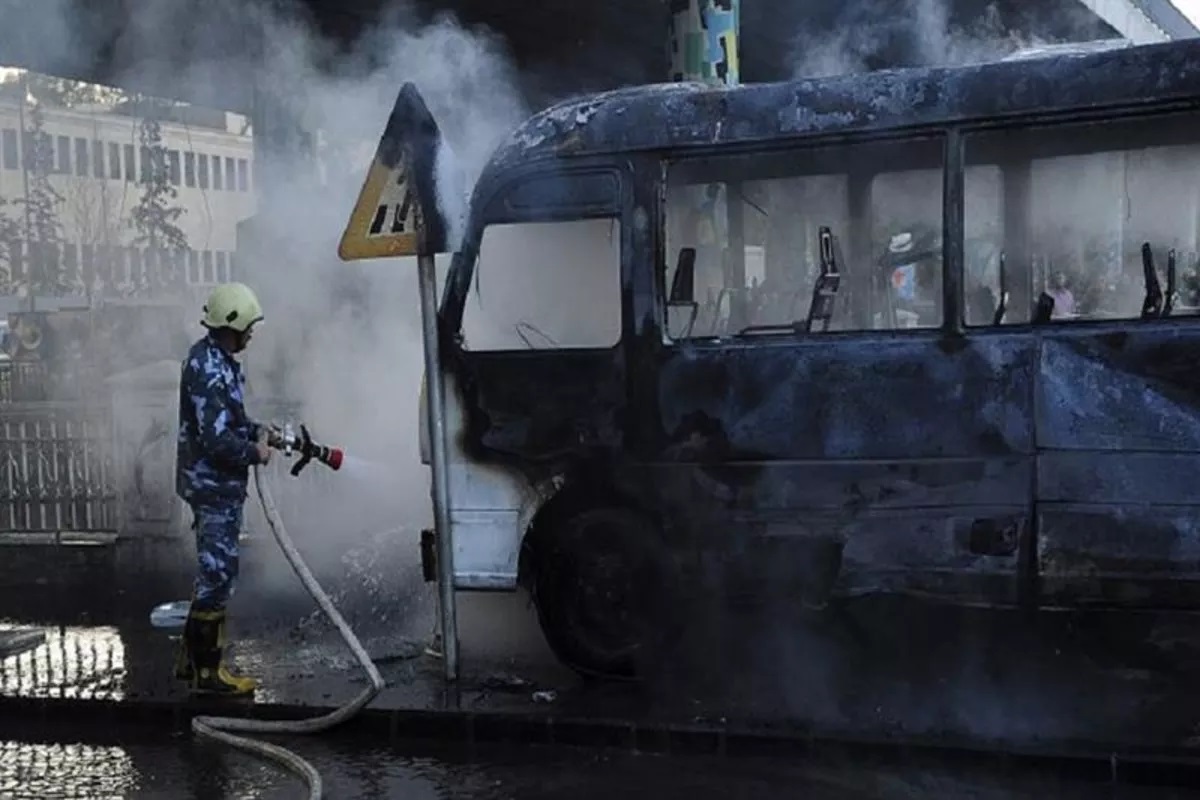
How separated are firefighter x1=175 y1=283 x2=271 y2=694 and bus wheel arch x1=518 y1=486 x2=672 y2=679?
1394mm

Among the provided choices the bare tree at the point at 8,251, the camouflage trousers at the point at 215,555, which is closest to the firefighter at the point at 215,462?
the camouflage trousers at the point at 215,555

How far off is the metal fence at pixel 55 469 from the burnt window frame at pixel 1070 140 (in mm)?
6448

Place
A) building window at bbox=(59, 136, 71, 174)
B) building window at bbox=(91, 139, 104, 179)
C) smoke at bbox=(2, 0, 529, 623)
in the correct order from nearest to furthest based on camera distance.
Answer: smoke at bbox=(2, 0, 529, 623), building window at bbox=(91, 139, 104, 179), building window at bbox=(59, 136, 71, 174)

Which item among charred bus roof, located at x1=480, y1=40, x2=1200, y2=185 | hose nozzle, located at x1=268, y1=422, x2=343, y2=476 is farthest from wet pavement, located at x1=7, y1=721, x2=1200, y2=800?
charred bus roof, located at x1=480, y1=40, x2=1200, y2=185

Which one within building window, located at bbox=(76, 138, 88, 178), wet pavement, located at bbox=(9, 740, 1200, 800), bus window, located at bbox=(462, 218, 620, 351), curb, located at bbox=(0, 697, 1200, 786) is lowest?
wet pavement, located at bbox=(9, 740, 1200, 800)

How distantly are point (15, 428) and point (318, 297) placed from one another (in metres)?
2.84

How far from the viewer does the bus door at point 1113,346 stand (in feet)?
17.9

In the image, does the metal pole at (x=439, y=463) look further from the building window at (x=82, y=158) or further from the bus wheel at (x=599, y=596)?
the building window at (x=82, y=158)

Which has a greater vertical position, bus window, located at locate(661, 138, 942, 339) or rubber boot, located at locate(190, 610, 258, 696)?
bus window, located at locate(661, 138, 942, 339)

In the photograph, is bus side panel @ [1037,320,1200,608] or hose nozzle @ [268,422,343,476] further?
hose nozzle @ [268,422,343,476]

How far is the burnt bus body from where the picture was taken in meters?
5.56

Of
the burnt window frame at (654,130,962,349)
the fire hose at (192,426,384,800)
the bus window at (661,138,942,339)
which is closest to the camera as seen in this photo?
the fire hose at (192,426,384,800)

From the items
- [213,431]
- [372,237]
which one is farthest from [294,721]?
[372,237]

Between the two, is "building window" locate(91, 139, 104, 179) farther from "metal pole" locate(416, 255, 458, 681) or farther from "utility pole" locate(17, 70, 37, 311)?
"metal pole" locate(416, 255, 458, 681)
